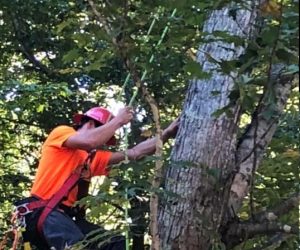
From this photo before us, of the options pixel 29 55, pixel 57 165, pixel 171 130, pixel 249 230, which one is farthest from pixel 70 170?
pixel 29 55

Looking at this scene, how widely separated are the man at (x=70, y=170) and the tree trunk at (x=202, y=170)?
0.41m

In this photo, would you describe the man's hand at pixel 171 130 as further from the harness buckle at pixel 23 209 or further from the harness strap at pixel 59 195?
the harness buckle at pixel 23 209

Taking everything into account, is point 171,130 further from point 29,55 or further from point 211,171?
point 29,55

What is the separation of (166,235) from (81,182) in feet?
2.67

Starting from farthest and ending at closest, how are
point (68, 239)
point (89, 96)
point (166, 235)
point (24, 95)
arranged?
point (89, 96) → point (24, 95) → point (68, 239) → point (166, 235)

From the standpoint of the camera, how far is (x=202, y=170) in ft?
9.23

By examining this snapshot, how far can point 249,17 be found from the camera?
294 centimetres

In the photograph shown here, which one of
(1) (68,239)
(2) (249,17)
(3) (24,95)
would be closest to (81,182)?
(1) (68,239)

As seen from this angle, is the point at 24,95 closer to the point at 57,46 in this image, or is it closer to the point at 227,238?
the point at 57,46

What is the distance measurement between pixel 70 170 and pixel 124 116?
0.44 m

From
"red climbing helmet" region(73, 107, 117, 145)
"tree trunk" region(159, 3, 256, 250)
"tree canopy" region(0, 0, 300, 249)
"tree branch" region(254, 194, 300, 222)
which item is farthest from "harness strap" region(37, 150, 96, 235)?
"tree branch" region(254, 194, 300, 222)

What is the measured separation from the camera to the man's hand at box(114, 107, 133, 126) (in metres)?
3.27

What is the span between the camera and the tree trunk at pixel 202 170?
2.78 m

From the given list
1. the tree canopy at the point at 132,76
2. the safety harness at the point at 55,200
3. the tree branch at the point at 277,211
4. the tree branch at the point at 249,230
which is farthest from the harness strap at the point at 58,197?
the tree branch at the point at 277,211
